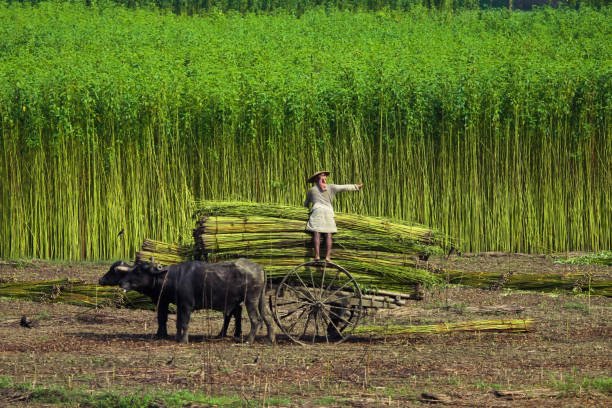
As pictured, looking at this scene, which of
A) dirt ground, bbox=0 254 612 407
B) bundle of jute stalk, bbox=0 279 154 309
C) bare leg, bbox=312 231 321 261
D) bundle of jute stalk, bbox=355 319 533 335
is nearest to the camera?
dirt ground, bbox=0 254 612 407

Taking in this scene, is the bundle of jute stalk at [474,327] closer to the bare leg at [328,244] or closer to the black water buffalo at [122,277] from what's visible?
the bare leg at [328,244]

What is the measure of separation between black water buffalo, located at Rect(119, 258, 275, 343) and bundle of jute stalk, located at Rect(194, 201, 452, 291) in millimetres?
249

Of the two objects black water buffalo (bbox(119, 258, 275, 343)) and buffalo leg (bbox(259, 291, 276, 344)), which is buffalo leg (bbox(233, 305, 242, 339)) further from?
buffalo leg (bbox(259, 291, 276, 344))

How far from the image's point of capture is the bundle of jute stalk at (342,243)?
13.8 meters

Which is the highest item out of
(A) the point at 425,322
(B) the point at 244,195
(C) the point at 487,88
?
(C) the point at 487,88

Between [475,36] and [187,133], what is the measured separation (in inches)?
530

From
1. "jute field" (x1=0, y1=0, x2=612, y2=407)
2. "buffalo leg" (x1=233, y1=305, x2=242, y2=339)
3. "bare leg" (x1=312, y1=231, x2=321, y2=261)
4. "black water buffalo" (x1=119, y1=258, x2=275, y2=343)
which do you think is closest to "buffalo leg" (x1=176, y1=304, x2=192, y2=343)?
"black water buffalo" (x1=119, y1=258, x2=275, y2=343)

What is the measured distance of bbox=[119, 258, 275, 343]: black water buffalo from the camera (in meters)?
13.7

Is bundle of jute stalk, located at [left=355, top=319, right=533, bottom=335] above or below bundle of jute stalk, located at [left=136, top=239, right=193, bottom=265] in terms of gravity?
below

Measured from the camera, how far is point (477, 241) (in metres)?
21.1

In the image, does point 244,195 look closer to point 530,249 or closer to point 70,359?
point 530,249

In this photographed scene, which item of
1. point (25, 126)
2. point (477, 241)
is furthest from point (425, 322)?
point (25, 126)

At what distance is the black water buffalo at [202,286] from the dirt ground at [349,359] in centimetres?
34

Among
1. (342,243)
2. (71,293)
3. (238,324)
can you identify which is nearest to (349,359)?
(342,243)
